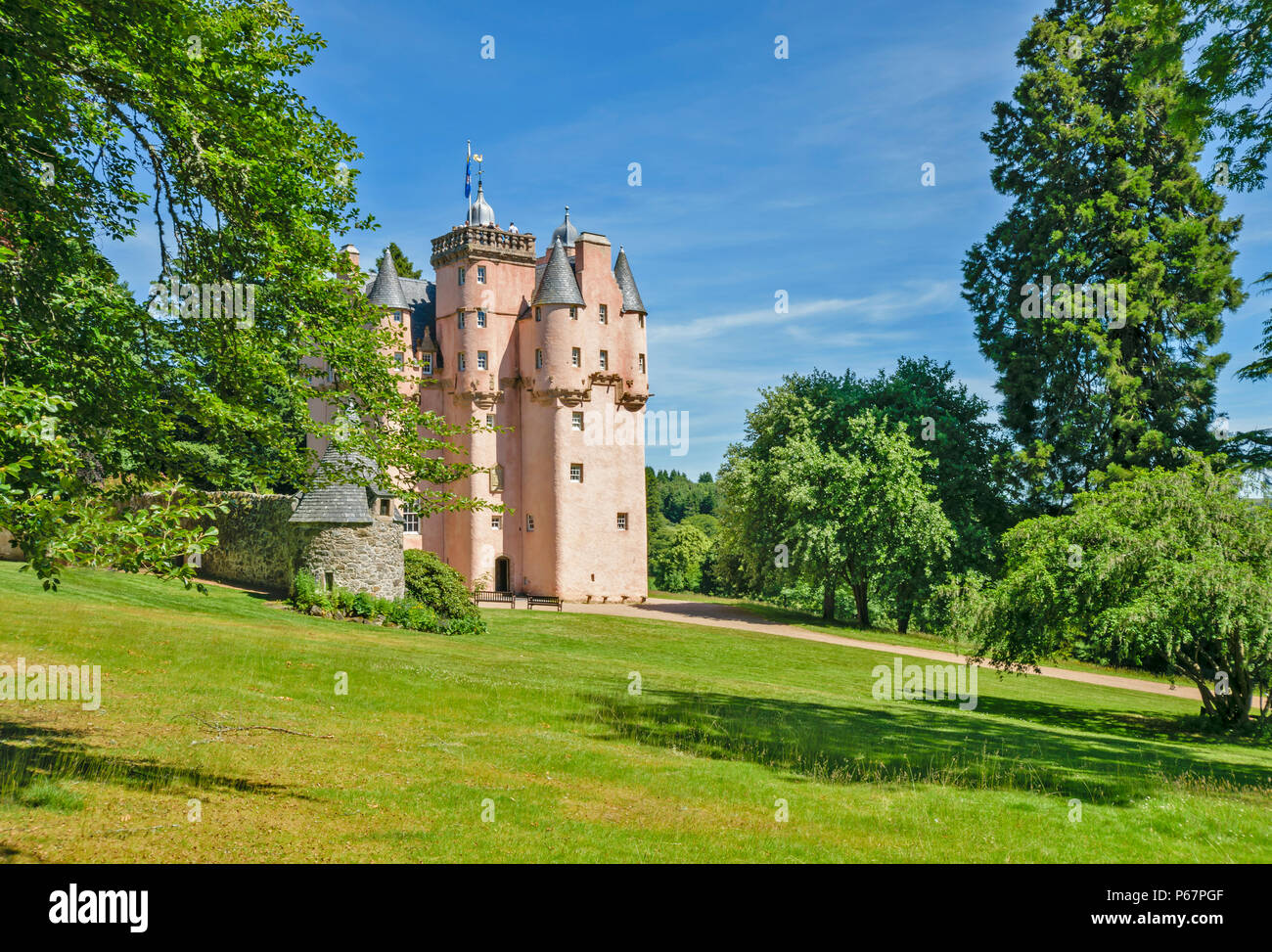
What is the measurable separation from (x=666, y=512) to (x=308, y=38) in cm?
12901

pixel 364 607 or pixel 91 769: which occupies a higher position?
pixel 91 769

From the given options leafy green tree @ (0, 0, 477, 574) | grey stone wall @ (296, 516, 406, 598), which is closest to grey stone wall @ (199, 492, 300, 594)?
grey stone wall @ (296, 516, 406, 598)

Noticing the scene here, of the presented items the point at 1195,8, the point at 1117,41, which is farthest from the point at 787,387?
the point at 1195,8

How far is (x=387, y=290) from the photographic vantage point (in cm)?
4850

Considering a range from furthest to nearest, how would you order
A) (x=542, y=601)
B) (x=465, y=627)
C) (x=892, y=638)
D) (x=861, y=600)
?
Answer: (x=861, y=600) → (x=542, y=601) → (x=892, y=638) → (x=465, y=627)

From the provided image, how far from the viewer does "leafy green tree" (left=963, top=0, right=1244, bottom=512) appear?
117 feet

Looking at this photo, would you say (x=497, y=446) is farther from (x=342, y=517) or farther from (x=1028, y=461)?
(x=1028, y=461)

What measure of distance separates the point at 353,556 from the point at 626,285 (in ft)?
82.5

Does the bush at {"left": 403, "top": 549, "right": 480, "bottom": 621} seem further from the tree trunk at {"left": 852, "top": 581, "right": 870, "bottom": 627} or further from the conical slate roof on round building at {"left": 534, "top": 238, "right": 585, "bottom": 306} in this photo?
the tree trunk at {"left": 852, "top": 581, "right": 870, "bottom": 627}

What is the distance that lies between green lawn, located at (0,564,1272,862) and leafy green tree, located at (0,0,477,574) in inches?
128

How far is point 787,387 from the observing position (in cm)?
5012

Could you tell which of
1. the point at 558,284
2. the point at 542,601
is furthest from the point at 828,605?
the point at 558,284

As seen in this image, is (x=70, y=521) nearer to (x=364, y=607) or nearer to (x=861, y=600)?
(x=364, y=607)
